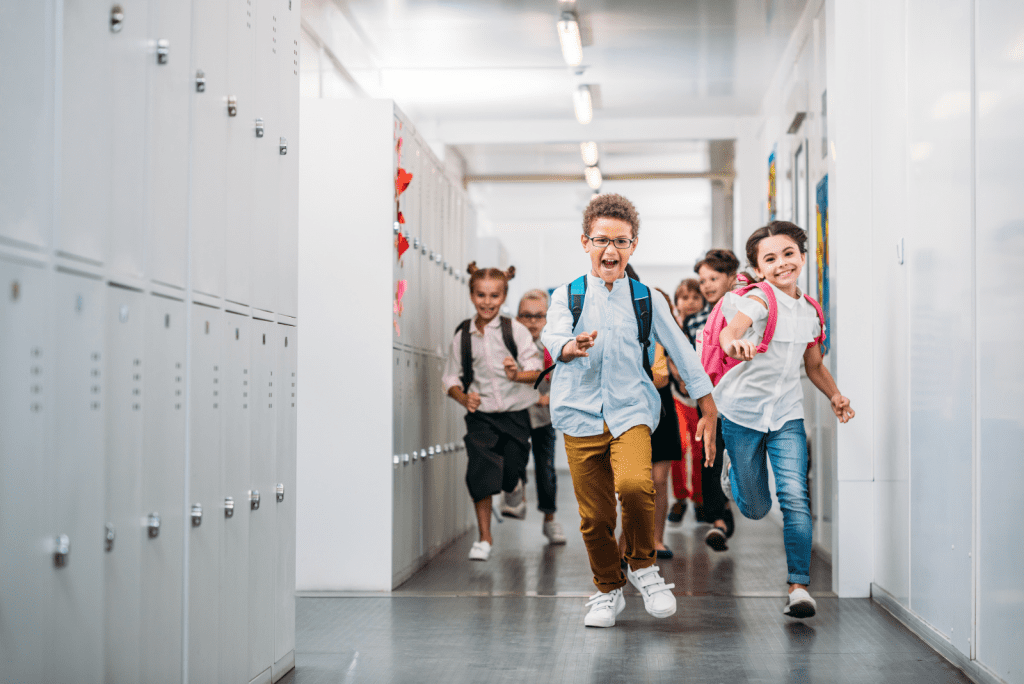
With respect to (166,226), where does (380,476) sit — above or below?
below

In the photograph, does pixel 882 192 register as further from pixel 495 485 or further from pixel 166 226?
pixel 166 226

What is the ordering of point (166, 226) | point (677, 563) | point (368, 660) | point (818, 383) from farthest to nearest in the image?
point (677, 563)
point (818, 383)
point (368, 660)
point (166, 226)

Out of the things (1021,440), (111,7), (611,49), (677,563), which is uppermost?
(611,49)

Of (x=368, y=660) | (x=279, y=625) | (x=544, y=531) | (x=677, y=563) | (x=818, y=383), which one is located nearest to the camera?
(x=279, y=625)

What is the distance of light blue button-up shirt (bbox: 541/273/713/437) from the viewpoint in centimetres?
362

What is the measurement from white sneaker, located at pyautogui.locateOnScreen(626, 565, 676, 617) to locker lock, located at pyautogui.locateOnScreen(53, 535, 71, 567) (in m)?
2.31

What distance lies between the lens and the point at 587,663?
320 cm

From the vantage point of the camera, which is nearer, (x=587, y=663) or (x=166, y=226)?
(x=166, y=226)

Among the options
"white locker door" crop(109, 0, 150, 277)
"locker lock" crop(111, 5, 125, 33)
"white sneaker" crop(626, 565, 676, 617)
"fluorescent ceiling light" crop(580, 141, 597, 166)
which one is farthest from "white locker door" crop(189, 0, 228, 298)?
"fluorescent ceiling light" crop(580, 141, 597, 166)

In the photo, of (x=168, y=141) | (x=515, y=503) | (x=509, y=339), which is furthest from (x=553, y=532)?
(x=168, y=141)

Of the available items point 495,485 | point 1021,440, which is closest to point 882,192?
point 1021,440

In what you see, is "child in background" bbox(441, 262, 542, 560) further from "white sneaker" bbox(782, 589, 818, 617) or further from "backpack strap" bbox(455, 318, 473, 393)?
"white sneaker" bbox(782, 589, 818, 617)

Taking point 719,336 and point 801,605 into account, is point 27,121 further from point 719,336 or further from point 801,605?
point 801,605

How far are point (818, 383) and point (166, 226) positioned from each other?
108 inches
